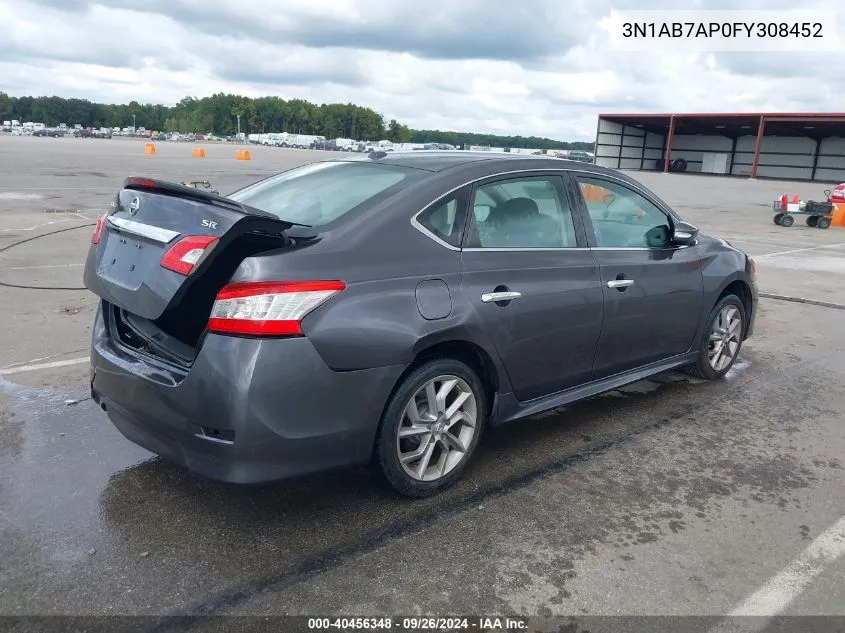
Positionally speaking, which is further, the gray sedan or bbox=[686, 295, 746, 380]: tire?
bbox=[686, 295, 746, 380]: tire

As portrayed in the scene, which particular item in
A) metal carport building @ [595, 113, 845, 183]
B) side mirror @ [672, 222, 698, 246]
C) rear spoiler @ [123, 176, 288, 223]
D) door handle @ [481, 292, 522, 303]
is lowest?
door handle @ [481, 292, 522, 303]

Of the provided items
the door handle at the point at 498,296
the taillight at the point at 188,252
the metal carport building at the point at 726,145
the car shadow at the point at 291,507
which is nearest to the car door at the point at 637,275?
the car shadow at the point at 291,507

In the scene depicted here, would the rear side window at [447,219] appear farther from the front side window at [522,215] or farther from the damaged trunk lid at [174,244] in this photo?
the damaged trunk lid at [174,244]

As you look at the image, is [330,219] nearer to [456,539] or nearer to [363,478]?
[363,478]

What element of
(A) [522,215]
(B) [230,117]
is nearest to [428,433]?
(A) [522,215]

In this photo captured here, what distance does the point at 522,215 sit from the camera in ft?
12.6

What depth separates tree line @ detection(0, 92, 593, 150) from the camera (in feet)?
512

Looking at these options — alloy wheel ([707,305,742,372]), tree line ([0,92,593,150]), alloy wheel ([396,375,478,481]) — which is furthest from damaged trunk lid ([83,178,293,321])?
tree line ([0,92,593,150])

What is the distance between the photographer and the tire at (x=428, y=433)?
3.16 m

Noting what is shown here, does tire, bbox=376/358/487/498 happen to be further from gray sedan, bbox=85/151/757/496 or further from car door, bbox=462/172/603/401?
car door, bbox=462/172/603/401

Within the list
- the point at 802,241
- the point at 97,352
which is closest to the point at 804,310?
the point at 97,352

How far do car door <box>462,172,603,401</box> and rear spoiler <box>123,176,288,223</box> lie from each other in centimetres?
101

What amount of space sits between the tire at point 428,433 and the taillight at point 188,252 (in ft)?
3.35

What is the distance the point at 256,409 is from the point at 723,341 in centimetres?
385
